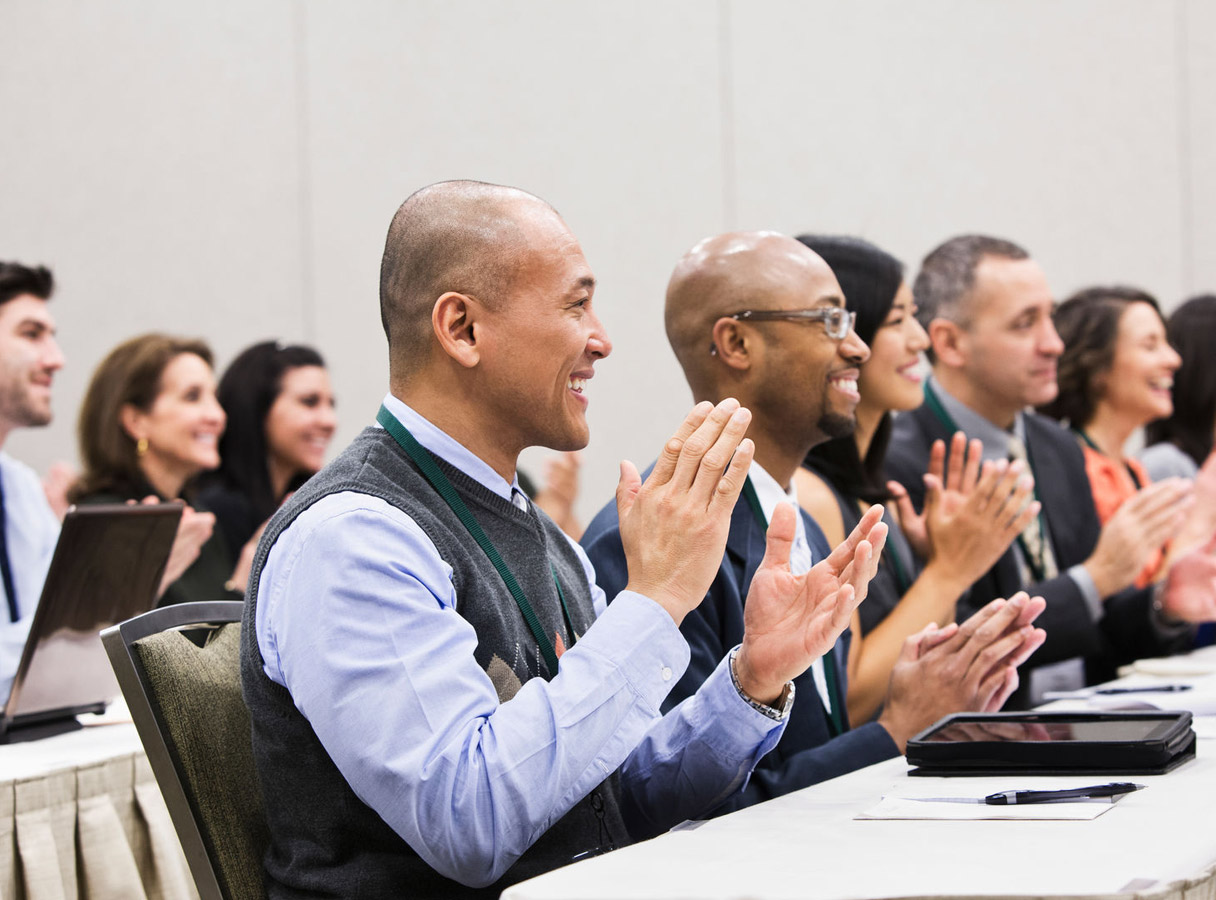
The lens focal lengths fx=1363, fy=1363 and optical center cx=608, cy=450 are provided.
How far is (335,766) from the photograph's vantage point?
1340 mm

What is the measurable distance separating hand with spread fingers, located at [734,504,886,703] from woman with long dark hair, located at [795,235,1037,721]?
2.79 ft

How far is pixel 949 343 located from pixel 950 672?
152cm

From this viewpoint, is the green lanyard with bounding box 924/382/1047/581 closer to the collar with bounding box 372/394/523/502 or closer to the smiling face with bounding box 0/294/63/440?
the collar with bounding box 372/394/523/502

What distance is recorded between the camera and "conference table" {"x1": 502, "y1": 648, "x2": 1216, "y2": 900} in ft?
3.40

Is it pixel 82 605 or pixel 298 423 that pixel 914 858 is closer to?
pixel 82 605

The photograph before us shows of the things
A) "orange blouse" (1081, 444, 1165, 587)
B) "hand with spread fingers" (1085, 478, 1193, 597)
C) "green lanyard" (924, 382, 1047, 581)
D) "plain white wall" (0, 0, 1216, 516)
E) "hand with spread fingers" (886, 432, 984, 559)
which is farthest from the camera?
"plain white wall" (0, 0, 1216, 516)

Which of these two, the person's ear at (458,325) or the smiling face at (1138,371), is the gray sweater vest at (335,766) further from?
the smiling face at (1138,371)

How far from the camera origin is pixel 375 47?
5.51m

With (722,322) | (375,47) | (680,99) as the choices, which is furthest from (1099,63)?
(722,322)

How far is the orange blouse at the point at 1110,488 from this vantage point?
355 centimetres

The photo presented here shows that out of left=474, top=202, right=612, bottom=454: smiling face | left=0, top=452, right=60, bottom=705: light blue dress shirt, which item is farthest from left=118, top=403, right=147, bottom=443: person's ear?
left=474, top=202, right=612, bottom=454: smiling face

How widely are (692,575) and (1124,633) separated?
2.26m

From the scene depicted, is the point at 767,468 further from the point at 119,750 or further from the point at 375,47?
the point at 375,47

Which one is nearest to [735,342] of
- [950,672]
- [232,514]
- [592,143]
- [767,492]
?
[767,492]
